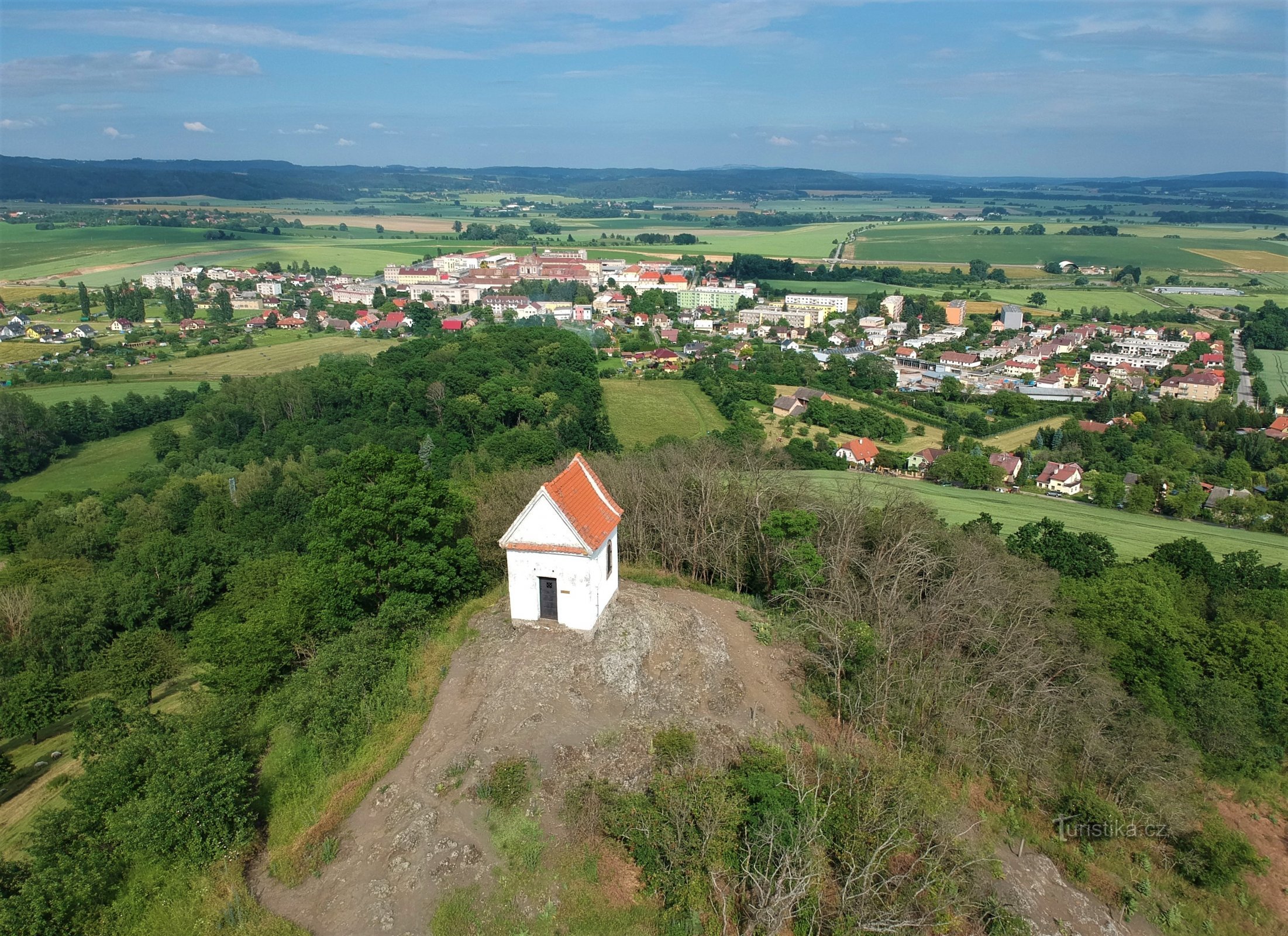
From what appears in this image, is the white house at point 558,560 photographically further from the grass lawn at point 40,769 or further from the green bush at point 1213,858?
the green bush at point 1213,858

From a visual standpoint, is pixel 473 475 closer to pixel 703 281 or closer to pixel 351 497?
pixel 351 497

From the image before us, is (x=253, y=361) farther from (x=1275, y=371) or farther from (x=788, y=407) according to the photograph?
(x=1275, y=371)

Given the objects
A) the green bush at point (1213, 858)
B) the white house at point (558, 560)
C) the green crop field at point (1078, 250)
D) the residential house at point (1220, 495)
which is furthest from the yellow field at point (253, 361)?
the green crop field at point (1078, 250)

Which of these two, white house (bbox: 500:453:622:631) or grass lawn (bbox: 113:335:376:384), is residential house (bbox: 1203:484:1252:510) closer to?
white house (bbox: 500:453:622:631)

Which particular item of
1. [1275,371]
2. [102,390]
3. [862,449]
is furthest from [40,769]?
[1275,371]

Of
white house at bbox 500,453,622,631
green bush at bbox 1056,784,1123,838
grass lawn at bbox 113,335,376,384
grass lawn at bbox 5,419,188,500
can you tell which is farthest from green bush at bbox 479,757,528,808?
grass lawn at bbox 113,335,376,384

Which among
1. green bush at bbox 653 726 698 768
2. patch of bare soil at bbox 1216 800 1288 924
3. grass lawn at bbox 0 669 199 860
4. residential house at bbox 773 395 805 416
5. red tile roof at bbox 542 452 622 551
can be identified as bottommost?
residential house at bbox 773 395 805 416
